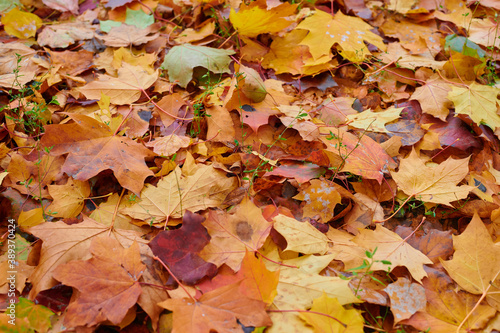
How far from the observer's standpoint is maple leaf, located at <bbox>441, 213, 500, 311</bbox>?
1.13 m

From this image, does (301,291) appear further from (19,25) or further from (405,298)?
(19,25)

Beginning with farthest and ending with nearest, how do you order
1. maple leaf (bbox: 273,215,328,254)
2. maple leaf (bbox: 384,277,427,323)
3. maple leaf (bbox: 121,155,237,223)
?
1. maple leaf (bbox: 121,155,237,223)
2. maple leaf (bbox: 273,215,328,254)
3. maple leaf (bbox: 384,277,427,323)

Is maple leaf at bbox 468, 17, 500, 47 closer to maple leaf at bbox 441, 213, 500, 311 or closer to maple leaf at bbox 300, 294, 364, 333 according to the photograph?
maple leaf at bbox 441, 213, 500, 311

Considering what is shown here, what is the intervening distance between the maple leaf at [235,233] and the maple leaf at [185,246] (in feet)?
0.10

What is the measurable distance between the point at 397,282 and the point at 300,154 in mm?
692

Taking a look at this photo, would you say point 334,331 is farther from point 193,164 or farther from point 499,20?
point 499,20

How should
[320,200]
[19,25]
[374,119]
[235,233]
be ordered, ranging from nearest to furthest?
[235,233] → [320,200] → [374,119] → [19,25]

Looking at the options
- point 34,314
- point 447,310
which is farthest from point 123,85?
point 447,310

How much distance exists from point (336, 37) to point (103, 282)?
178 centimetres

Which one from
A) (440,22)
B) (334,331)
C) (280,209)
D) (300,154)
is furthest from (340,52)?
(334,331)

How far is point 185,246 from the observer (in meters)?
1.15

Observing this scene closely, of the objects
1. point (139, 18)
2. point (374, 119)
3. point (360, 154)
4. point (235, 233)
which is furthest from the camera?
point (139, 18)

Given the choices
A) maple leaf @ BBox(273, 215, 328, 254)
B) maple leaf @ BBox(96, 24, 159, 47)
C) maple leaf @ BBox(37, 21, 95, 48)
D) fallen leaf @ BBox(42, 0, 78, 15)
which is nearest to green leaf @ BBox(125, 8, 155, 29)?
maple leaf @ BBox(96, 24, 159, 47)

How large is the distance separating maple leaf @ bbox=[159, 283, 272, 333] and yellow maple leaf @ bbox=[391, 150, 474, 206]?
2.85 ft
